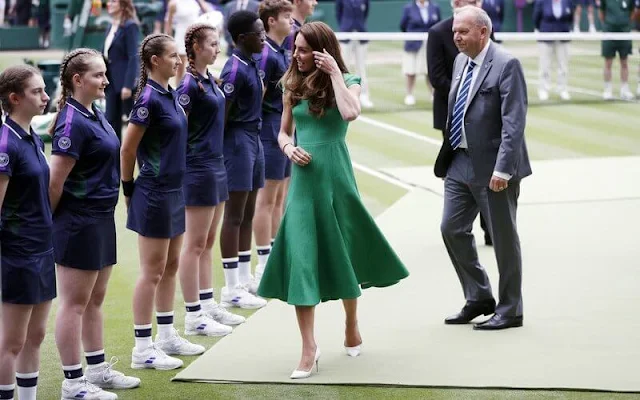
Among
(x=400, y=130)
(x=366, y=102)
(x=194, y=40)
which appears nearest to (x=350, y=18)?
(x=366, y=102)

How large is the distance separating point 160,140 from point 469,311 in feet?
8.23

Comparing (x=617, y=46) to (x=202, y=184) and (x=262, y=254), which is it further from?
(x=202, y=184)

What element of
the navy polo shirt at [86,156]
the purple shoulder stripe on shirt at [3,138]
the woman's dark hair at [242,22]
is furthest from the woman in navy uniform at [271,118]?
the purple shoulder stripe on shirt at [3,138]

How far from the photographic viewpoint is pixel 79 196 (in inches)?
272

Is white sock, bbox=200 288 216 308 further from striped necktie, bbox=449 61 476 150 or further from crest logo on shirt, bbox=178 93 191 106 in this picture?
striped necktie, bbox=449 61 476 150

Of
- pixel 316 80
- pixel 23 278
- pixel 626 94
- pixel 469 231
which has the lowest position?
pixel 626 94

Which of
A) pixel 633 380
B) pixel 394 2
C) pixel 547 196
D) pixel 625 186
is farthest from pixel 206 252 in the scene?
pixel 394 2

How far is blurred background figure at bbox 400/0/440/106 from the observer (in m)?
21.6

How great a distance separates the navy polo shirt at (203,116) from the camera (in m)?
8.30

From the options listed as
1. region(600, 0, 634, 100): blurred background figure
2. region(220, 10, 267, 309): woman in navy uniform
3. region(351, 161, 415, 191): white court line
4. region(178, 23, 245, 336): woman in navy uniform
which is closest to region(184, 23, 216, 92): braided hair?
region(178, 23, 245, 336): woman in navy uniform

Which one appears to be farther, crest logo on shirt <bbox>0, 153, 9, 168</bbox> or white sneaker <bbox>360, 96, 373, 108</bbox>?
white sneaker <bbox>360, 96, 373, 108</bbox>

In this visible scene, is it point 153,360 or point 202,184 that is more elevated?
point 202,184

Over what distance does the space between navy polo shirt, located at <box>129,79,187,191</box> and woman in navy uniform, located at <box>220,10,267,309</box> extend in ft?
4.97

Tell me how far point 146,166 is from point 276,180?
2633 mm
